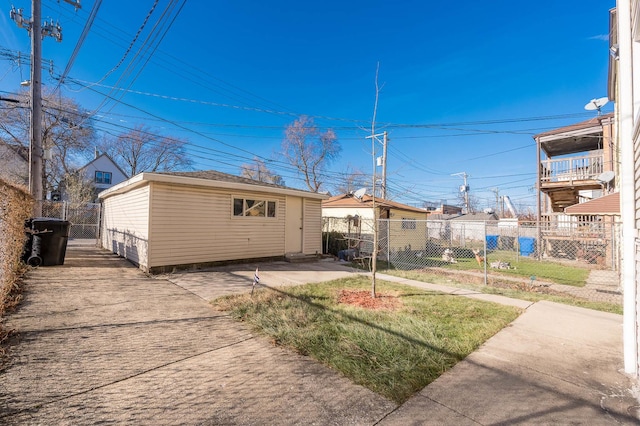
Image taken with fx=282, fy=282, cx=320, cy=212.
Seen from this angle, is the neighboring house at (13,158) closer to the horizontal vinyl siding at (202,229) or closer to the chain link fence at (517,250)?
the horizontal vinyl siding at (202,229)

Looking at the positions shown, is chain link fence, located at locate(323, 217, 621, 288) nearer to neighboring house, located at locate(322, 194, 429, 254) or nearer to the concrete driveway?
neighboring house, located at locate(322, 194, 429, 254)

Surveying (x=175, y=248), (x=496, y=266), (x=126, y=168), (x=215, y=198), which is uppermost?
(x=126, y=168)

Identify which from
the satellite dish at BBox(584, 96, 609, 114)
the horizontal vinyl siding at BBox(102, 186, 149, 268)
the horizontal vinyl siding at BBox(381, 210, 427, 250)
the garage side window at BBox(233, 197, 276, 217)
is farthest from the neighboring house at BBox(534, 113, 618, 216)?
the horizontal vinyl siding at BBox(102, 186, 149, 268)

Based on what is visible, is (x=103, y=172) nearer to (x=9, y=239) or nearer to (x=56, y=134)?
(x=56, y=134)

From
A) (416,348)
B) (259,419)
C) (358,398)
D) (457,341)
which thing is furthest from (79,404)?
(457,341)

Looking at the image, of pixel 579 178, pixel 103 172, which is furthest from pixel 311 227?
pixel 103 172

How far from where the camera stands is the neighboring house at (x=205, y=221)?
288 inches

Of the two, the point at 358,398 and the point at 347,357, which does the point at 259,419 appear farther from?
the point at 347,357

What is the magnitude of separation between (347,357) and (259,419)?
3.79ft

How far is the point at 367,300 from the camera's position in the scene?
508 centimetres

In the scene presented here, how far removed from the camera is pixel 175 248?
24.8 ft

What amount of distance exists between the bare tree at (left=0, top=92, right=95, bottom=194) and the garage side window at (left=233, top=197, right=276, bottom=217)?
14.7m

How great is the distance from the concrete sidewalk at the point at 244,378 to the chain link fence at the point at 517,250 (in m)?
3.67

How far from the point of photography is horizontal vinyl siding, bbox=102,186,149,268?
7500mm
